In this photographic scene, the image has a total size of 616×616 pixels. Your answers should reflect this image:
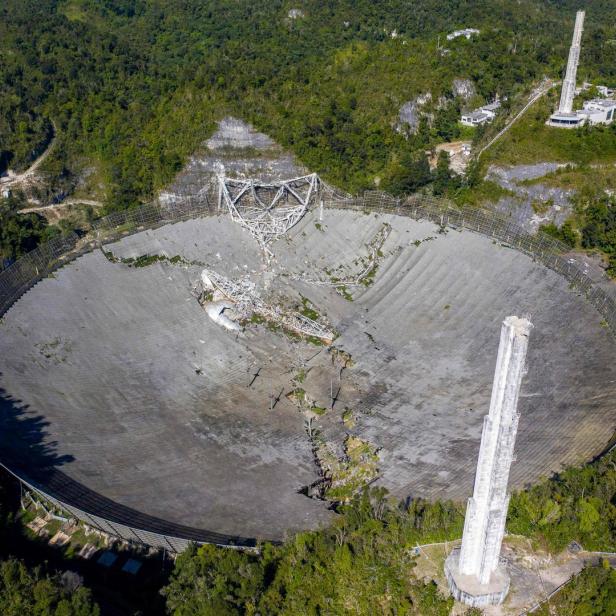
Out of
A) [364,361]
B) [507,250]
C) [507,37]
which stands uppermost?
[507,37]

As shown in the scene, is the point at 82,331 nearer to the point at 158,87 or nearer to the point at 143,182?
the point at 143,182

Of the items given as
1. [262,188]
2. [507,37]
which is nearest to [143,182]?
[262,188]

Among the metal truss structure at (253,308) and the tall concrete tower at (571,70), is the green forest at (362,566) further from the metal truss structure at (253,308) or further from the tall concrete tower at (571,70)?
the tall concrete tower at (571,70)

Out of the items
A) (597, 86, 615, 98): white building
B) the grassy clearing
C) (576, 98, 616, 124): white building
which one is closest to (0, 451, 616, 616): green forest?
the grassy clearing

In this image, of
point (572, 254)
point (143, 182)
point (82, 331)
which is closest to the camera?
point (82, 331)

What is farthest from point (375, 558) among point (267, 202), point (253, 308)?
point (267, 202)
